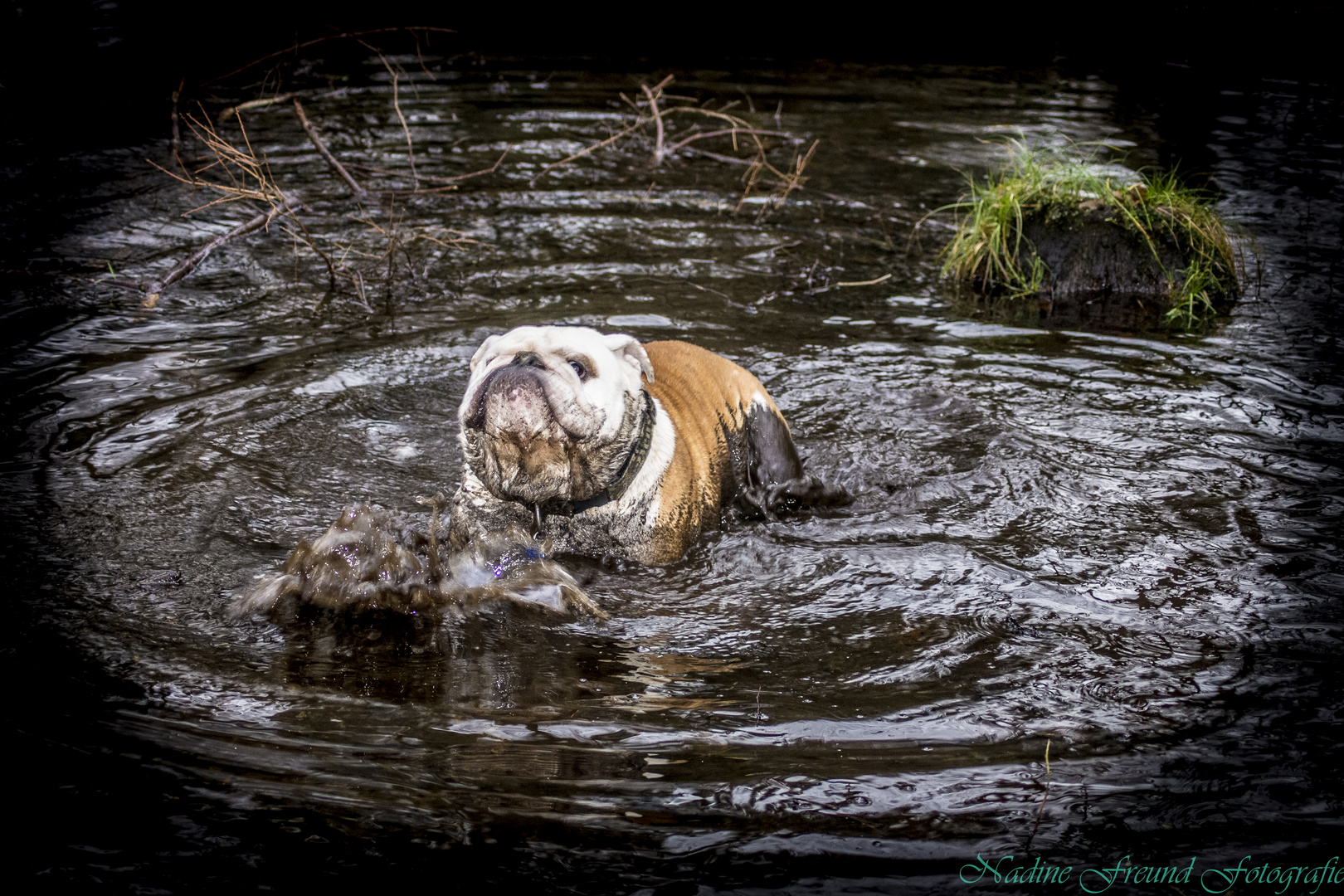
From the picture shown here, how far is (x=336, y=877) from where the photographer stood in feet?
8.73

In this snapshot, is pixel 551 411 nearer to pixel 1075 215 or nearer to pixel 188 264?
pixel 188 264

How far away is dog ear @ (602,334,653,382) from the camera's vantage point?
437 centimetres

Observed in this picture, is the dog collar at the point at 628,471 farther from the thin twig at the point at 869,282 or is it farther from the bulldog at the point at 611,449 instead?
the thin twig at the point at 869,282

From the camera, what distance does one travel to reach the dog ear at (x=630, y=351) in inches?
172

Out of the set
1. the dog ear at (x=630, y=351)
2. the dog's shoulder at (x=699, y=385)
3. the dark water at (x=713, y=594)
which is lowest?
the dark water at (x=713, y=594)

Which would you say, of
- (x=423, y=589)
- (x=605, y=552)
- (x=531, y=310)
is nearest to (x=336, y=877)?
(x=423, y=589)

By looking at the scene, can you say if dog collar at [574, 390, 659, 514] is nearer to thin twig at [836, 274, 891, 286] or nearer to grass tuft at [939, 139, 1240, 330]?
thin twig at [836, 274, 891, 286]

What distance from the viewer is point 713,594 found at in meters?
4.39

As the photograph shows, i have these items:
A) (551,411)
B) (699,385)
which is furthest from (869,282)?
(551,411)

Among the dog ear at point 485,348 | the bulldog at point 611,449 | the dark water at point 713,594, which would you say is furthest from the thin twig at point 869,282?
the dog ear at point 485,348

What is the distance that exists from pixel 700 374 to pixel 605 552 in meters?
1.17

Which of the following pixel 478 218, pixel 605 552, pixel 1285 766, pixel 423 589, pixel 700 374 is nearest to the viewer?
pixel 1285 766

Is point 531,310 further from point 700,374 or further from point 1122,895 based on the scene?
point 1122,895

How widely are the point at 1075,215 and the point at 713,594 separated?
6174 millimetres
